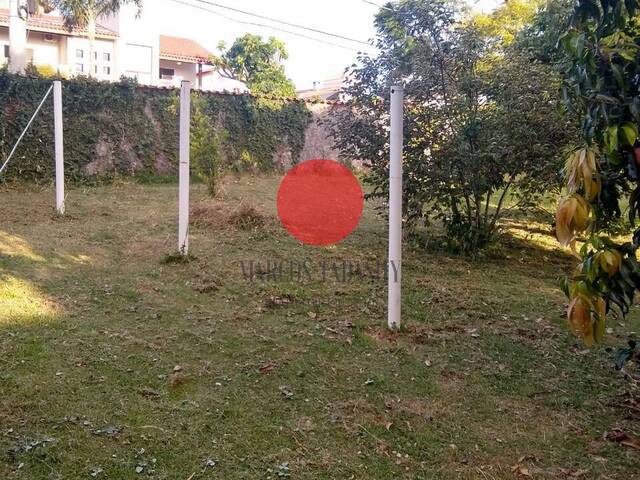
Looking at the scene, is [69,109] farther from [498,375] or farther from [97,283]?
[498,375]

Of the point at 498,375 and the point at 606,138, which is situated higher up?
the point at 606,138

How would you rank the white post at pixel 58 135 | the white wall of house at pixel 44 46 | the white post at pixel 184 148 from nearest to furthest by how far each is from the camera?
the white post at pixel 184 148, the white post at pixel 58 135, the white wall of house at pixel 44 46

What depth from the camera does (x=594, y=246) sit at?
196 cm

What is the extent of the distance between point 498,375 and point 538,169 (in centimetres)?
291

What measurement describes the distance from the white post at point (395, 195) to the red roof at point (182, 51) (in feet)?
88.5

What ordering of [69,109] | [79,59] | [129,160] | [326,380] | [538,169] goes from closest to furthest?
[326,380], [538,169], [69,109], [129,160], [79,59]

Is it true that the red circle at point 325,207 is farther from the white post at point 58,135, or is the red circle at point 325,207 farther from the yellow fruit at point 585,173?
the yellow fruit at point 585,173

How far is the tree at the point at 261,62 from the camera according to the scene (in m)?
25.7

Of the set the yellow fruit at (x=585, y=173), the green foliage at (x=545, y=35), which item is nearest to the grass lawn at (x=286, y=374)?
the yellow fruit at (x=585, y=173)

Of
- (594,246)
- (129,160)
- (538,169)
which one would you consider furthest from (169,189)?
(594,246)

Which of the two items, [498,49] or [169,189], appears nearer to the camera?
[498,49]

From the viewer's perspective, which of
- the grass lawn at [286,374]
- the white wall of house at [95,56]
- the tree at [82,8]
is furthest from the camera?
the white wall of house at [95,56]

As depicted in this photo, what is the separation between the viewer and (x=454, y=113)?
5.83 meters

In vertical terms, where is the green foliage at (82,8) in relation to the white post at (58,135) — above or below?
above
